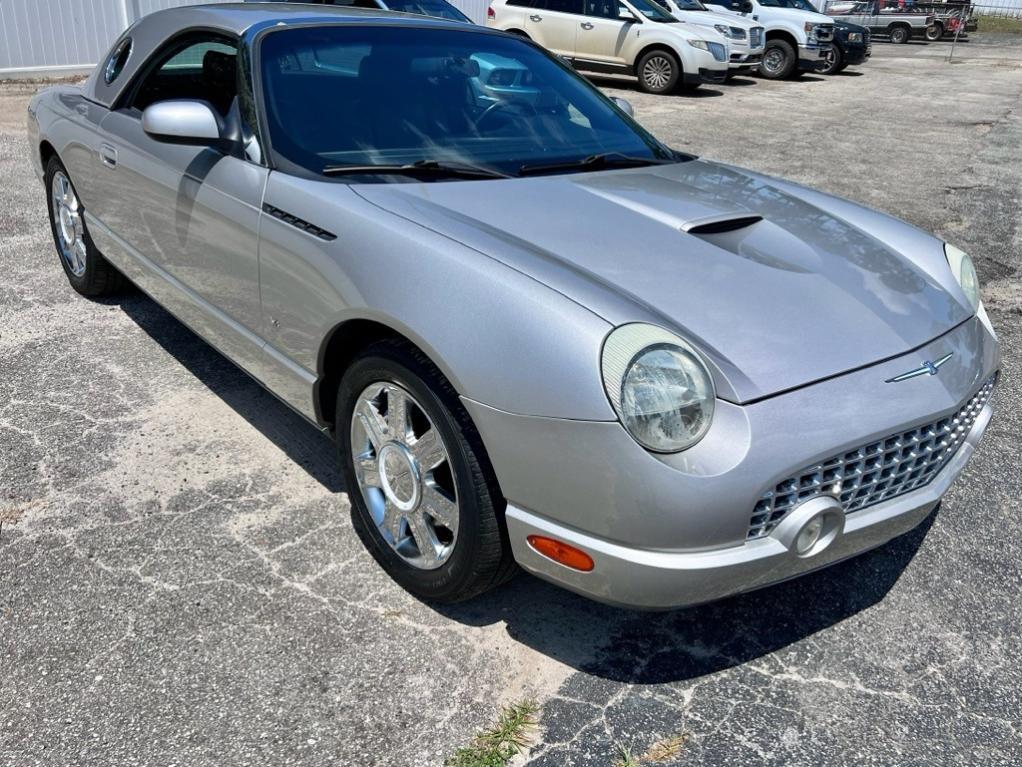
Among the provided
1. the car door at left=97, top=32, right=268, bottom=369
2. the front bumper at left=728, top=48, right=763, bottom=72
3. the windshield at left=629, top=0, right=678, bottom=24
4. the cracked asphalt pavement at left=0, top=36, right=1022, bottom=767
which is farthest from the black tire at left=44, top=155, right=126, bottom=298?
the front bumper at left=728, top=48, right=763, bottom=72

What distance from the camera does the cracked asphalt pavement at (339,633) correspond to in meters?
2.21

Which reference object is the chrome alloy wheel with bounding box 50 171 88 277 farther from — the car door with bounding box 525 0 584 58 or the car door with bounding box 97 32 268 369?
the car door with bounding box 525 0 584 58

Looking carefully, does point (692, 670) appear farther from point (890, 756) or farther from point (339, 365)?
point (339, 365)

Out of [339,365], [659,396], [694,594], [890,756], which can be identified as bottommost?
[890,756]

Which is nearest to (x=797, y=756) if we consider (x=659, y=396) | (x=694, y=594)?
(x=694, y=594)

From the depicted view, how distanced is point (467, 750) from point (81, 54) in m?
13.0

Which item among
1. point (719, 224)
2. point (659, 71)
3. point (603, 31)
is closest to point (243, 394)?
point (719, 224)

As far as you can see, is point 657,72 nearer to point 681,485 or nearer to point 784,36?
point 784,36

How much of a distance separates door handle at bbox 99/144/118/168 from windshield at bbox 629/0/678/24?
A: 1252cm

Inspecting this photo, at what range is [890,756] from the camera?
7.21ft

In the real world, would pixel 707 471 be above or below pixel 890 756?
above

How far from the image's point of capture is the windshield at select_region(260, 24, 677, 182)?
2.97 m

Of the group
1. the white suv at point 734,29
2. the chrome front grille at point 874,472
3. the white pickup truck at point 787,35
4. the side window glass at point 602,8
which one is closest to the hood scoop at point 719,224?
the chrome front grille at point 874,472

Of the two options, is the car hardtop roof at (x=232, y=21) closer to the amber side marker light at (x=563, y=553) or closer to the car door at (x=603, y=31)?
the amber side marker light at (x=563, y=553)
